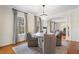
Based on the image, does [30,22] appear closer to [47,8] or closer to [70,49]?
[47,8]

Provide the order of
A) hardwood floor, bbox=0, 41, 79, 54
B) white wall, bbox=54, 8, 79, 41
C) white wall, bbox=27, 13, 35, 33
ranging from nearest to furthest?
hardwood floor, bbox=0, 41, 79, 54 < white wall, bbox=54, 8, 79, 41 < white wall, bbox=27, 13, 35, 33

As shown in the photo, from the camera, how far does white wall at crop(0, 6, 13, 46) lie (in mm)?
1951

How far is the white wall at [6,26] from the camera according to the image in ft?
6.40

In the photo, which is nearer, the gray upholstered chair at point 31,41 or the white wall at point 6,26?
the white wall at point 6,26

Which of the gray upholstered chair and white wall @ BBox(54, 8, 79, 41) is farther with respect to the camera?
the gray upholstered chair

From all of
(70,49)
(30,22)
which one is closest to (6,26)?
(30,22)

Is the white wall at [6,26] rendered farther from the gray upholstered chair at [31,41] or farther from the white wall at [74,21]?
the white wall at [74,21]

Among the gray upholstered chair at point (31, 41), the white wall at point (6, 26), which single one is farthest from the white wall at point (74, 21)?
the white wall at point (6, 26)

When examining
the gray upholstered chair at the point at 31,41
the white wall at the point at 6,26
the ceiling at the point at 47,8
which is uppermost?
the ceiling at the point at 47,8

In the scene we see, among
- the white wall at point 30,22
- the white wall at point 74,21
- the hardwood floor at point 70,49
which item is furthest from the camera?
the white wall at point 30,22

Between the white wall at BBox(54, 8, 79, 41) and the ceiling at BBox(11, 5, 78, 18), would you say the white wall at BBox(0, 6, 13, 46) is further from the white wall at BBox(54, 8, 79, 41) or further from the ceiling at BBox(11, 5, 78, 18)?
the white wall at BBox(54, 8, 79, 41)

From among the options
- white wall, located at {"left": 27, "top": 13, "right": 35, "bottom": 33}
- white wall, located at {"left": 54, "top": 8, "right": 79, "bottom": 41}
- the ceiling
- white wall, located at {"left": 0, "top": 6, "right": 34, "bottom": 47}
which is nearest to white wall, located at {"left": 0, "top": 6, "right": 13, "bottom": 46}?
white wall, located at {"left": 0, "top": 6, "right": 34, "bottom": 47}
